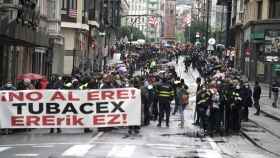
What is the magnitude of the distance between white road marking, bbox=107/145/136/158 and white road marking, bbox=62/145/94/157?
0.56 m

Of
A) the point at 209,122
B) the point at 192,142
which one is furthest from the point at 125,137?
the point at 209,122

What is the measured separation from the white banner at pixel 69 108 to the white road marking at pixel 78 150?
397cm

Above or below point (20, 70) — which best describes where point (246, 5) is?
above

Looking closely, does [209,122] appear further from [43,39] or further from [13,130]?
[43,39]

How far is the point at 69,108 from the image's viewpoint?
22672 millimetres

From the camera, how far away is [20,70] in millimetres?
44781

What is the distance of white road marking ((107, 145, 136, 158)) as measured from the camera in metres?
16.9

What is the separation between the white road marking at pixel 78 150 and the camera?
1675 centimetres

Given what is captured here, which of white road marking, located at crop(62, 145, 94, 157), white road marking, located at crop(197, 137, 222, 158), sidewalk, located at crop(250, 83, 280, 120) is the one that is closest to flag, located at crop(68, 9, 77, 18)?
sidewalk, located at crop(250, 83, 280, 120)

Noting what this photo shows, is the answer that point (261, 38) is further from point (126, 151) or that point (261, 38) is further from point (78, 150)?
point (78, 150)

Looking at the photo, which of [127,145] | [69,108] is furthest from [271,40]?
[127,145]

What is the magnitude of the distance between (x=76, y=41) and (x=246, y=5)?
58.2 feet

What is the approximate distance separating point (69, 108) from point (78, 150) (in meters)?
5.09

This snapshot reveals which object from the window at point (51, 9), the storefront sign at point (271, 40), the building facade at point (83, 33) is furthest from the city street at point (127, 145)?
the storefront sign at point (271, 40)
